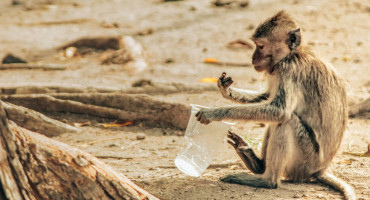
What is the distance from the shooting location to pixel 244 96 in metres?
5.74

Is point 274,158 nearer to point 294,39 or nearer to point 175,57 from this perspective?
point 294,39

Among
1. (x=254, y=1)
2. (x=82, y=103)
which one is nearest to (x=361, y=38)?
(x=254, y=1)

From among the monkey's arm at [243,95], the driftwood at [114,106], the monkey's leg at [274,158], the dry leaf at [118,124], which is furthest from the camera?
the dry leaf at [118,124]

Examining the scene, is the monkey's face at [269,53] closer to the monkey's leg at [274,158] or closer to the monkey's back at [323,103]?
the monkey's back at [323,103]

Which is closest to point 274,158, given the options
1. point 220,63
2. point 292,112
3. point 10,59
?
point 292,112

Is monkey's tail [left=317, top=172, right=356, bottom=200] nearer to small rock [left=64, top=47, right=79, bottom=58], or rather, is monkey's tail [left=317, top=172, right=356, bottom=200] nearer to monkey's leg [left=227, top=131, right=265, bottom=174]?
monkey's leg [left=227, top=131, right=265, bottom=174]

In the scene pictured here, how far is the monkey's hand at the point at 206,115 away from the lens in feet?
16.5

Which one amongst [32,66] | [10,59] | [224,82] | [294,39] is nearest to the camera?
[294,39]

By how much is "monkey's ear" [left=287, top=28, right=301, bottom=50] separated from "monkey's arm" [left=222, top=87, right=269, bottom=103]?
0.70m

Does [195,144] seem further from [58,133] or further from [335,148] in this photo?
[58,133]

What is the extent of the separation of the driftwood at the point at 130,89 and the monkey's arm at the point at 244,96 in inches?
92.7

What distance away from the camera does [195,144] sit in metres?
5.25

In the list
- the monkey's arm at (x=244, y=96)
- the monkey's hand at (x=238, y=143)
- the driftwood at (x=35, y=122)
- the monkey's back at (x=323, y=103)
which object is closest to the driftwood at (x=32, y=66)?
the driftwood at (x=35, y=122)

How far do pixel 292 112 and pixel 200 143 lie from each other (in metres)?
0.97
